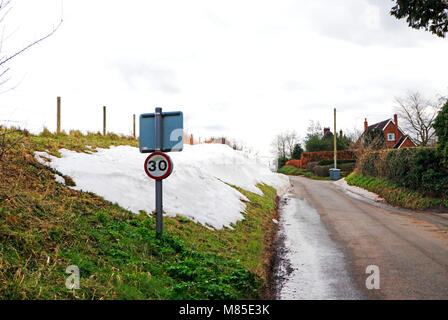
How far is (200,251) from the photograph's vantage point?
599 centimetres

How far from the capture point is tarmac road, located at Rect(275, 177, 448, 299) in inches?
202

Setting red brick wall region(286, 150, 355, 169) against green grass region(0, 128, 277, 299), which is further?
red brick wall region(286, 150, 355, 169)

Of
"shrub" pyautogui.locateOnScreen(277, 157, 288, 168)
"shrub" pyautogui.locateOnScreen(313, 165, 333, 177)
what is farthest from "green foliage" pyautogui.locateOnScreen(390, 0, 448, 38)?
"shrub" pyautogui.locateOnScreen(277, 157, 288, 168)

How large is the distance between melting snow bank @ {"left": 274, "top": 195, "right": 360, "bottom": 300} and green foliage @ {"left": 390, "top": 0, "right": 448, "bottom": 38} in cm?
832

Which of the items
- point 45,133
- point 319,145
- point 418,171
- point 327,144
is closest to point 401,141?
point 327,144

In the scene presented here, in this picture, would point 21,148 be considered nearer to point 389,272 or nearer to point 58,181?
point 58,181

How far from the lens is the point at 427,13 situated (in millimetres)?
11438

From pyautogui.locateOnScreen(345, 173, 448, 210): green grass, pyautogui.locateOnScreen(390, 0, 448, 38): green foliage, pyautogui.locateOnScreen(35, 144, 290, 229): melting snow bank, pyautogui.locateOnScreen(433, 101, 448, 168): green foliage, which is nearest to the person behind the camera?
pyautogui.locateOnScreen(35, 144, 290, 229): melting snow bank

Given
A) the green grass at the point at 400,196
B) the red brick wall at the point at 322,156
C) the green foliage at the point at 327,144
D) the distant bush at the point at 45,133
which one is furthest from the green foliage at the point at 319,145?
the distant bush at the point at 45,133

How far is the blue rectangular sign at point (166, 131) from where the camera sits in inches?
227

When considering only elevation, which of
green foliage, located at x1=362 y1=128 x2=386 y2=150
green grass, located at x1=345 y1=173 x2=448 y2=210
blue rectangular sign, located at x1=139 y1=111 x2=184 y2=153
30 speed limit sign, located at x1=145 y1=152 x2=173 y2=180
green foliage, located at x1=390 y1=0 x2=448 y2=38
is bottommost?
green grass, located at x1=345 y1=173 x2=448 y2=210

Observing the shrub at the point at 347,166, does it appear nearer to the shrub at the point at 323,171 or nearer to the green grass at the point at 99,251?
the shrub at the point at 323,171

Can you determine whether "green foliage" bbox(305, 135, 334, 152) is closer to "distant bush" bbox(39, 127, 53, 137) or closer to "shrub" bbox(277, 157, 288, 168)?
"shrub" bbox(277, 157, 288, 168)

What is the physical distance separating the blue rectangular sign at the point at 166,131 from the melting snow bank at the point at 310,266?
3.15m
